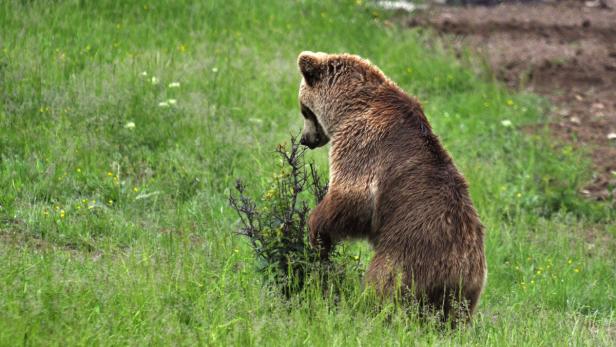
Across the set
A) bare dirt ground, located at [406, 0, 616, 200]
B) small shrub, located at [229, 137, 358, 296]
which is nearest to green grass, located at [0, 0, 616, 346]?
small shrub, located at [229, 137, 358, 296]

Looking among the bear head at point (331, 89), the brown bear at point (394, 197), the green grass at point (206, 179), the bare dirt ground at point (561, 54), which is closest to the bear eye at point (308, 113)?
the bear head at point (331, 89)

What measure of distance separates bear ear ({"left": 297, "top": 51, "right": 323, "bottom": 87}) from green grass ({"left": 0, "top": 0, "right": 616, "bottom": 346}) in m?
1.30

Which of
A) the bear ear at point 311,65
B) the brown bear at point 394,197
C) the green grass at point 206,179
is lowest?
the green grass at point 206,179

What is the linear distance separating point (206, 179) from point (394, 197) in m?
2.83

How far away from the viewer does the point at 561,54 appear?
41.8 feet

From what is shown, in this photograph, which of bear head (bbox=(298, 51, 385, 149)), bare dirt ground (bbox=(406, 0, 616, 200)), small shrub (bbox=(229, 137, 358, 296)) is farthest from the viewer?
bare dirt ground (bbox=(406, 0, 616, 200))

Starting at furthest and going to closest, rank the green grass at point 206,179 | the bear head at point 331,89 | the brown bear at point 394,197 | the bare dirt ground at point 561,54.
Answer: the bare dirt ground at point 561,54, the bear head at point 331,89, the brown bear at point 394,197, the green grass at point 206,179

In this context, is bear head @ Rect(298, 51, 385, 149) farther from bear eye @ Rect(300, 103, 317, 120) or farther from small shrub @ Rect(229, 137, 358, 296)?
small shrub @ Rect(229, 137, 358, 296)

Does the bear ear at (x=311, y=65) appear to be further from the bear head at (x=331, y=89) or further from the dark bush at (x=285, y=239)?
the dark bush at (x=285, y=239)

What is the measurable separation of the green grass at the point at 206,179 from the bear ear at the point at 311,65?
1296mm

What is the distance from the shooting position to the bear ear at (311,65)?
20.6ft

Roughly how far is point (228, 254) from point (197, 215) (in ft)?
3.53

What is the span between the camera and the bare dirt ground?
34.5 feet

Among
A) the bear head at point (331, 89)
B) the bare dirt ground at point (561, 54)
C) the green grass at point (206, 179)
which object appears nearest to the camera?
the green grass at point (206, 179)
